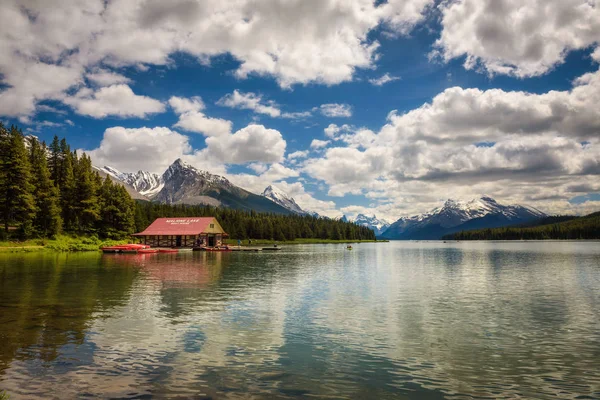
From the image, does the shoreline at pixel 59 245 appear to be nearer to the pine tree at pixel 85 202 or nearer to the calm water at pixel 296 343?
the pine tree at pixel 85 202

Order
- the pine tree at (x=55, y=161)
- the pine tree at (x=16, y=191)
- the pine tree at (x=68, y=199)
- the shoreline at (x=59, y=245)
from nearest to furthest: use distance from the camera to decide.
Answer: the shoreline at (x=59, y=245) → the pine tree at (x=16, y=191) → the pine tree at (x=68, y=199) → the pine tree at (x=55, y=161)

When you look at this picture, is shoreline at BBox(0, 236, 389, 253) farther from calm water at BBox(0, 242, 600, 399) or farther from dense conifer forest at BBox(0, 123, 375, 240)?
calm water at BBox(0, 242, 600, 399)

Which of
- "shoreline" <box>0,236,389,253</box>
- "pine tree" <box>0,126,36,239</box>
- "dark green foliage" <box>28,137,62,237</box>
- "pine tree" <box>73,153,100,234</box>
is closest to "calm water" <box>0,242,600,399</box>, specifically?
"shoreline" <box>0,236,389,253</box>

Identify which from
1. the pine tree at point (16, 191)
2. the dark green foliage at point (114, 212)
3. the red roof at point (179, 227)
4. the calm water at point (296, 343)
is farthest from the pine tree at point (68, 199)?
the calm water at point (296, 343)

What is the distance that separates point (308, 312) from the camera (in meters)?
25.5

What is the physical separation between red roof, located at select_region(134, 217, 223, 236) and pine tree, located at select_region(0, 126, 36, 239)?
39.9 metres

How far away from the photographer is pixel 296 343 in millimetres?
18203

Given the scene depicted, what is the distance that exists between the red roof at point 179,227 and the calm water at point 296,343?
305ft

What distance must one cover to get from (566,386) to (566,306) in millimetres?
18260

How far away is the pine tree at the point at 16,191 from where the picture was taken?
281 ft

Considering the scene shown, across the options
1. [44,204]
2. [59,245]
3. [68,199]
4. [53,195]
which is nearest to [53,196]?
[53,195]

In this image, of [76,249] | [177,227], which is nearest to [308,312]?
[76,249]

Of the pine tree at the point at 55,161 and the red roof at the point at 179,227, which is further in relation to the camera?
the red roof at the point at 179,227

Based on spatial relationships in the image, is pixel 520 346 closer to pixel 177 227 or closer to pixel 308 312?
pixel 308 312
